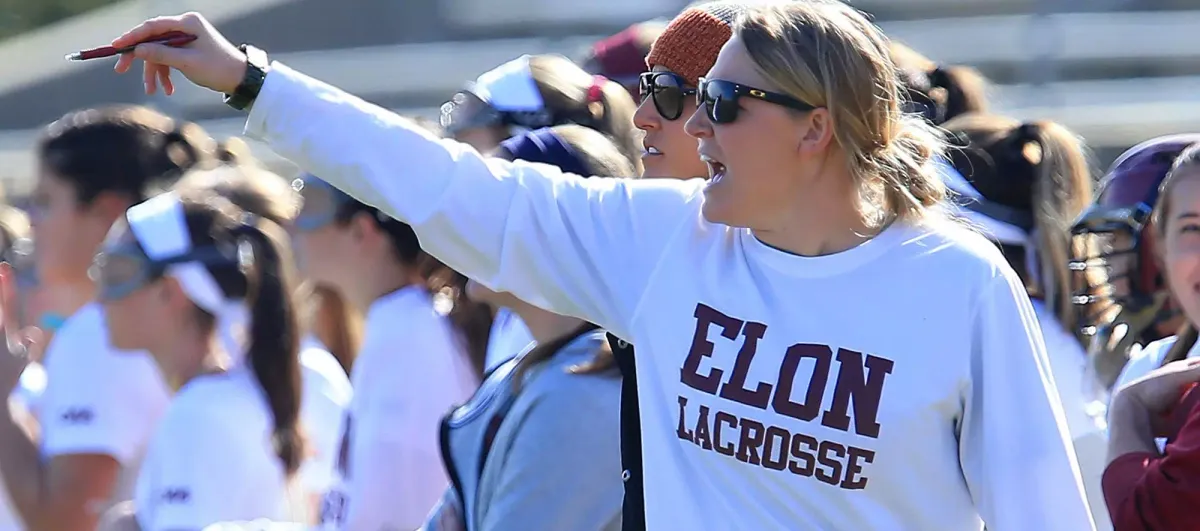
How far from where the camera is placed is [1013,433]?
2203 mm

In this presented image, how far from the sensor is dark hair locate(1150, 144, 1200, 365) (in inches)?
112

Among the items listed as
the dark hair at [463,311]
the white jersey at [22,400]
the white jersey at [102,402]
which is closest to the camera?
the dark hair at [463,311]

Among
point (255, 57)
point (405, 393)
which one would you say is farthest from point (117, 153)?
point (255, 57)

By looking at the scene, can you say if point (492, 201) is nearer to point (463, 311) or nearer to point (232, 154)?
point (463, 311)

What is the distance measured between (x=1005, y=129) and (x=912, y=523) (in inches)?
71.6

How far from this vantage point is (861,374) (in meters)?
2.23

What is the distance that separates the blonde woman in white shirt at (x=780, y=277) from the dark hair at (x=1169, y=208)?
631mm

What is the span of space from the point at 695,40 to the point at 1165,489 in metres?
1.01

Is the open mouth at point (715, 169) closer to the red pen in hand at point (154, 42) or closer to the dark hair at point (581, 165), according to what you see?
the dark hair at point (581, 165)

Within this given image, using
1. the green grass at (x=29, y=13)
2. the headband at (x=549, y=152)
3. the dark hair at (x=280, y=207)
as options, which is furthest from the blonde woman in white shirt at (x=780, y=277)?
the green grass at (x=29, y=13)

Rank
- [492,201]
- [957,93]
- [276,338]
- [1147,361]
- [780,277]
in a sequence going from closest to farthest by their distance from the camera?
[780,277], [492,201], [1147,361], [276,338], [957,93]

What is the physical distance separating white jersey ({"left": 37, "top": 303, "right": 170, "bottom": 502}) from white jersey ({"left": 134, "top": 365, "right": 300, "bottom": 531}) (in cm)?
43

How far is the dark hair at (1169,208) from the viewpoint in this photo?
9.34 feet

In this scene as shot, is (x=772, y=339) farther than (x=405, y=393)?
No
